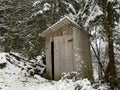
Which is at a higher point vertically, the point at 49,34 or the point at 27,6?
the point at 27,6

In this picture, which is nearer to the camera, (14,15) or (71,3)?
(71,3)

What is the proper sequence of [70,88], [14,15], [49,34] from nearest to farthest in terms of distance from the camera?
[70,88] < [49,34] < [14,15]

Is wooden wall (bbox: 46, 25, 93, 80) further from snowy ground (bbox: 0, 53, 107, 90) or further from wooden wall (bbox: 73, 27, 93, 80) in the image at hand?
snowy ground (bbox: 0, 53, 107, 90)

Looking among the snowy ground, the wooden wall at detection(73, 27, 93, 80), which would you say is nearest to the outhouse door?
the wooden wall at detection(73, 27, 93, 80)

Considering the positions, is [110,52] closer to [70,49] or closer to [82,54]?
[82,54]

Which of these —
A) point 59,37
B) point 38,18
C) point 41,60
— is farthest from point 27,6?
point 59,37

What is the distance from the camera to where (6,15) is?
1762cm

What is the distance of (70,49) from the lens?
379 inches

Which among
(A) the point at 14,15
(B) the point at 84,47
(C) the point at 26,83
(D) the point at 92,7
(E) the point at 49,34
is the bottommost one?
(C) the point at 26,83

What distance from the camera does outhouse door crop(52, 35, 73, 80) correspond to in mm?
9625

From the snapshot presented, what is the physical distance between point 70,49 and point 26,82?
→ 2559 millimetres

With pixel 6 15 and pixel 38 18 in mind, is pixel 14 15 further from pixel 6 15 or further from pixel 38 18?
pixel 38 18

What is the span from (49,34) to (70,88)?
5.03m

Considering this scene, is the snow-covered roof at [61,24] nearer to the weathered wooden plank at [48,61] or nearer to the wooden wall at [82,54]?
the wooden wall at [82,54]
